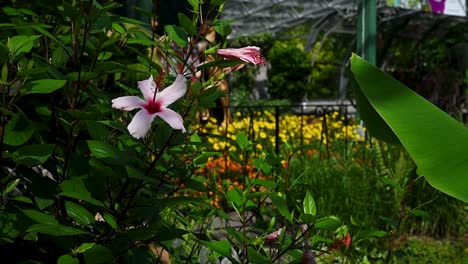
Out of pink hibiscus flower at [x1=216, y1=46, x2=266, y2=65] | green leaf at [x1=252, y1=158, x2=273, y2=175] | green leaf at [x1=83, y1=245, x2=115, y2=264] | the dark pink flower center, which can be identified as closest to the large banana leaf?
pink hibiscus flower at [x1=216, y1=46, x2=266, y2=65]

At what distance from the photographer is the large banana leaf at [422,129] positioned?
111 cm

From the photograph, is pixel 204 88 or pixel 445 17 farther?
pixel 445 17

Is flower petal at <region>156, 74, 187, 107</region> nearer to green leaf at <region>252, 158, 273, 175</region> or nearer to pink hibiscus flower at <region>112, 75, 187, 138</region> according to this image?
pink hibiscus flower at <region>112, 75, 187, 138</region>

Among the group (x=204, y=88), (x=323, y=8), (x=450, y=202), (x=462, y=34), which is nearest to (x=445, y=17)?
(x=323, y=8)

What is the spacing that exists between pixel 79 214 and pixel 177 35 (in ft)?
1.53

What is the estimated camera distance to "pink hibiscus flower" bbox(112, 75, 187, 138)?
1.21 meters

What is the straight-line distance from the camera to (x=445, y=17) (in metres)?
25.2

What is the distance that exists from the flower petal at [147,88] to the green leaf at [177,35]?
10.2 inches

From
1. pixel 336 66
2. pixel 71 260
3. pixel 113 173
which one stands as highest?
pixel 113 173

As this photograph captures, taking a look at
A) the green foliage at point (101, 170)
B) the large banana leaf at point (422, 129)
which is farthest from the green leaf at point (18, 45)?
the large banana leaf at point (422, 129)

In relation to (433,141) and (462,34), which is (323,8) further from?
(433,141)

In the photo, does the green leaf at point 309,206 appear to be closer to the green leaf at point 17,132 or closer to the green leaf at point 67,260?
the green leaf at point 67,260

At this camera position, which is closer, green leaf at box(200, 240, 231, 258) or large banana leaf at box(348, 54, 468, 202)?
large banana leaf at box(348, 54, 468, 202)

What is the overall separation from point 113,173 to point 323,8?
84.1 feet
